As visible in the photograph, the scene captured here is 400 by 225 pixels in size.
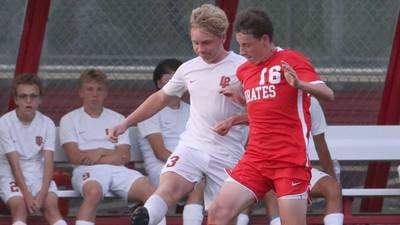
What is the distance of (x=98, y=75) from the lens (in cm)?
898

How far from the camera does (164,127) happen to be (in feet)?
29.7

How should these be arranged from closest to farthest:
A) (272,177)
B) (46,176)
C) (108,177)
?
(272,177), (46,176), (108,177)

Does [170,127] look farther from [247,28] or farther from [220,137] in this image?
[247,28]

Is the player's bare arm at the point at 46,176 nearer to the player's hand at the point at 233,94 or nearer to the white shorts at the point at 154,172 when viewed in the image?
the white shorts at the point at 154,172

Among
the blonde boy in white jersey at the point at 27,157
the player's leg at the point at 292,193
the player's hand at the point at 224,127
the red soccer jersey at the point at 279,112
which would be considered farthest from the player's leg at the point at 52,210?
the player's leg at the point at 292,193

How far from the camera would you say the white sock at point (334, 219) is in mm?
8203

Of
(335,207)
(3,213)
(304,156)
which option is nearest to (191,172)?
(304,156)

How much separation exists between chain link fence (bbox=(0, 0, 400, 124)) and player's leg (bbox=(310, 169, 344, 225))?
1398mm

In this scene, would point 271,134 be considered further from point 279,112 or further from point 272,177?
point 272,177

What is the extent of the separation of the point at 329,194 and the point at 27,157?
87.2 inches

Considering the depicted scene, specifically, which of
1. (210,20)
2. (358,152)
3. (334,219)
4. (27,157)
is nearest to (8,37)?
(27,157)

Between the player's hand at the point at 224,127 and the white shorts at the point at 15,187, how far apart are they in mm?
1780

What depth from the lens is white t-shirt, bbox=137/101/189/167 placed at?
895cm

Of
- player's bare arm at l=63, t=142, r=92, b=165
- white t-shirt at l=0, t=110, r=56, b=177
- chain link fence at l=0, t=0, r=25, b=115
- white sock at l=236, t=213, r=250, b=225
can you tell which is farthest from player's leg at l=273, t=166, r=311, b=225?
chain link fence at l=0, t=0, r=25, b=115
